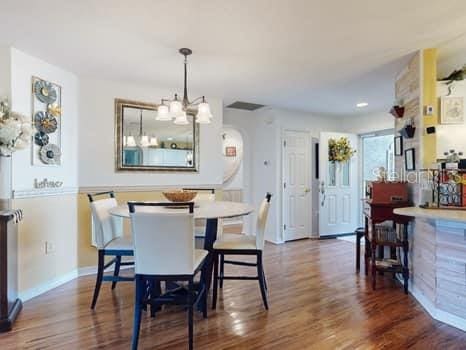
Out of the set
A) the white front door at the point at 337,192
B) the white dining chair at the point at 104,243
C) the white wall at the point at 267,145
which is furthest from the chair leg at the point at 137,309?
the white front door at the point at 337,192

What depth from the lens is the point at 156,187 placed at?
4105 mm

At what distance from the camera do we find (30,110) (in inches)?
119

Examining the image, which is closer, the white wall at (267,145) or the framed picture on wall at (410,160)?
the framed picture on wall at (410,160)

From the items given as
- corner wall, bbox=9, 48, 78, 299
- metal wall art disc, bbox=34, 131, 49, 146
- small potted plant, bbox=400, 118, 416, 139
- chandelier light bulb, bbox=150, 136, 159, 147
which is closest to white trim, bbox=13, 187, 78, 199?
corner wall, bbox=9, 48, 78, 299

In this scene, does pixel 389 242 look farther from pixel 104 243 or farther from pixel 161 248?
pixel 104 243

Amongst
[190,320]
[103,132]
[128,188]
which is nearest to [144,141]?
[103,132]

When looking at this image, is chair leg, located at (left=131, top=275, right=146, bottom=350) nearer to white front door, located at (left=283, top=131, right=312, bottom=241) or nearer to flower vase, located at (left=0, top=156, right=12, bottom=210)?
flower vase, located at (left=0, top=156, right=12, bottom=210)

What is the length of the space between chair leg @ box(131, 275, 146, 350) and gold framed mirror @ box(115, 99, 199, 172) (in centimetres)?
207

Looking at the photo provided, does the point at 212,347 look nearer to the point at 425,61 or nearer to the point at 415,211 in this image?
the point at 415,211

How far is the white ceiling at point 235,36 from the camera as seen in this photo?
2127mm

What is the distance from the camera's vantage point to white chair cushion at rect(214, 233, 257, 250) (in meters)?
2.71

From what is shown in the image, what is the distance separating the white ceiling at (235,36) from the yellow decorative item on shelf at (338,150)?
6.20 feet

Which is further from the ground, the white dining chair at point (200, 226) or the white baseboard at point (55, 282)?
the white dining chair at point (200, 226)

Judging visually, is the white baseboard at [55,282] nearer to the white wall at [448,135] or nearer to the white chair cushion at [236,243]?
the white chair cushion at [236,243]
